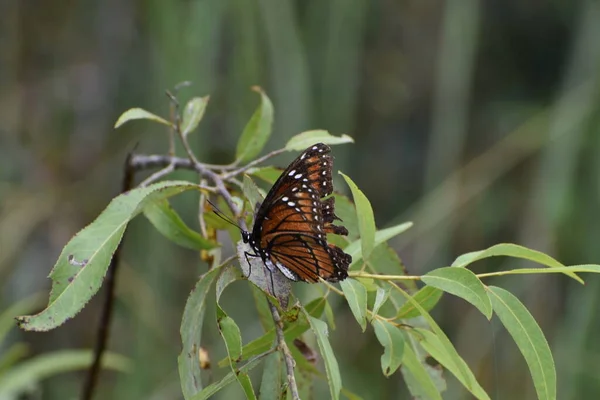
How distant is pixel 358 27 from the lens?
1.54 meters

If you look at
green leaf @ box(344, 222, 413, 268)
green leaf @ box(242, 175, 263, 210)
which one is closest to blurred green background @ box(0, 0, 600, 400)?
green leaf @ box(344, 222, 413, 268)

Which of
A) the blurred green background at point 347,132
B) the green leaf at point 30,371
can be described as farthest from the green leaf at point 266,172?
the blurred green background at point 347,132

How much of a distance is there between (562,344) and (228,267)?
1207 millimetres

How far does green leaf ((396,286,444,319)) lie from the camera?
506mm

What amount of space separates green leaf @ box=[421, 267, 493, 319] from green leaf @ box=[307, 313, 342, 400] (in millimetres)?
79

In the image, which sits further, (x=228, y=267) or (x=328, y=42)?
(x=328, y=42)

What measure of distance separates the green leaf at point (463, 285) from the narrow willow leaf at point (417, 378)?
7 centimetres

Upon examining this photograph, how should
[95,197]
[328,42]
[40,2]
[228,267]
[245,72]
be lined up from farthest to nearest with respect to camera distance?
[40,2] → [95,197] → [328,42] → [245,72] → [228,267]

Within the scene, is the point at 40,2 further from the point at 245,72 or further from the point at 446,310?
the point at 446,310

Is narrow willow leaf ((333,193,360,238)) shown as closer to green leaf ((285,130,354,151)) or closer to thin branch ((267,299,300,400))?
green leaf ((285,130,354,151))

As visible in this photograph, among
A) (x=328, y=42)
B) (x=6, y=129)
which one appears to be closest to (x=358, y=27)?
(x=328, y=42)

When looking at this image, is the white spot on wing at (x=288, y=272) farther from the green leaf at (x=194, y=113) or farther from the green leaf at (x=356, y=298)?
the green leaf at (x=194, y=113)

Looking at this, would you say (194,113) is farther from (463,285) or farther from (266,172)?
(463,285)

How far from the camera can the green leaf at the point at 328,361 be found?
1.35 ft
